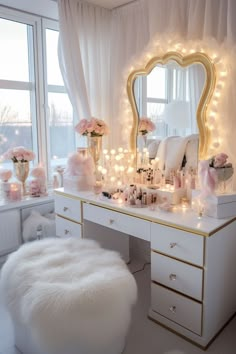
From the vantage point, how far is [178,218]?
5.67ft

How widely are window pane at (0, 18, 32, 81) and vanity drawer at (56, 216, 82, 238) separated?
4.61 ft

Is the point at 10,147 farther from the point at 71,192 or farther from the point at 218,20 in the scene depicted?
the point at 218,20

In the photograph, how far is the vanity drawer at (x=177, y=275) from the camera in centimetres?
162

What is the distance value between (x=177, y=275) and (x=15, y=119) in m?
2.04

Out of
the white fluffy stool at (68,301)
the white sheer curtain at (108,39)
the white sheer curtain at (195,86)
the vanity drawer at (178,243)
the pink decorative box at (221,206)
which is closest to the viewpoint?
the white fluffy stool at (68,301)

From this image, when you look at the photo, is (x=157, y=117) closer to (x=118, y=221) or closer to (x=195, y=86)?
(x=195, y=86)

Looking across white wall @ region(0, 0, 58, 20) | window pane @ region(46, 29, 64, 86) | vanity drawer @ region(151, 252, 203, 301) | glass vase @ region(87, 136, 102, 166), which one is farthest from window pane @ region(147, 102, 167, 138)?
white wall @ region(0, 0, 58, 20)

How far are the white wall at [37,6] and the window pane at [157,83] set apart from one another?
1.16 meters

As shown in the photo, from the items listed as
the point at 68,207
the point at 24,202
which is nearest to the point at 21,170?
the point at 24,202

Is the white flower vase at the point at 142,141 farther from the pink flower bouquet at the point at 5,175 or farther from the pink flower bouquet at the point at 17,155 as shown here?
the pink flower bouquet at the point at 5,175

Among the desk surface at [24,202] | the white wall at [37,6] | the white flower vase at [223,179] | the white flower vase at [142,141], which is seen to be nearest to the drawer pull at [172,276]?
the white flower vase at [223,179]

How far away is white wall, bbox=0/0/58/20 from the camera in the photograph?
249 centimetres

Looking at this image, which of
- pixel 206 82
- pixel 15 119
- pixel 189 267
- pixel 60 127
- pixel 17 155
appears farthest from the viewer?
pixel 60 127

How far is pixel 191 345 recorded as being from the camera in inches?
66.7
